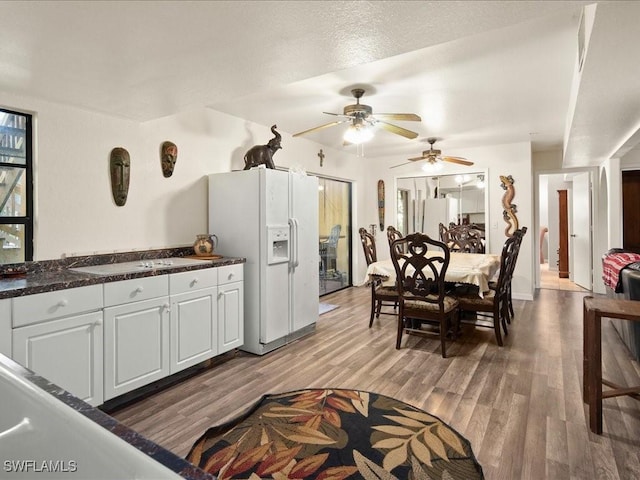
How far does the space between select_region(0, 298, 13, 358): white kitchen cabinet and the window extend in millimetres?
879

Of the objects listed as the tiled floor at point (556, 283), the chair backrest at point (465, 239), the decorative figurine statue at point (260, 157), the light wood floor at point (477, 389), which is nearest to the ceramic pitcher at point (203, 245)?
the decorative figurine statue at point (260, 157)

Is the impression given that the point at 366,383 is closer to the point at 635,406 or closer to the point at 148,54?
the point at 635,406

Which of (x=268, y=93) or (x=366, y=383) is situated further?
(x=268, y=93)

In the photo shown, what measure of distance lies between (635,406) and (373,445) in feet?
5.80

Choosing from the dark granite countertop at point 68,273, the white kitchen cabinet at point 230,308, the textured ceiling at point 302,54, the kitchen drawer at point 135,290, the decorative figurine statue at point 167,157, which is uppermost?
the textured ceiling at point 302,54

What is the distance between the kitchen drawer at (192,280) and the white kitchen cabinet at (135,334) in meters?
0.07

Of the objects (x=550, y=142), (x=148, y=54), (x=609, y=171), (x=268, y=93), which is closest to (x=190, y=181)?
(x=268, y=93)

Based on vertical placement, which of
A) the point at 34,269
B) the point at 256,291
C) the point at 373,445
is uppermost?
the point at 34,269

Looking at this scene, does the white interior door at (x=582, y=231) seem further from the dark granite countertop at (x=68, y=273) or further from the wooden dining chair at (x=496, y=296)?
the dark granite countertop at (x=68, y=273)

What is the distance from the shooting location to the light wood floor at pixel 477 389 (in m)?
1.91

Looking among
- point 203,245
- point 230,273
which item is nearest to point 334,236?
point 203,245

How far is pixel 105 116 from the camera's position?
2.94 meters

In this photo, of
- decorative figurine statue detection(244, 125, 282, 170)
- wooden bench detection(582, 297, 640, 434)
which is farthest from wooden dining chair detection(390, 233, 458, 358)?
decorative figurine statue detection(244, 125, 282, 170)

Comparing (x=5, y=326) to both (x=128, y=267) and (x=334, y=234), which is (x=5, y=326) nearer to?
(x=128, y=267)
